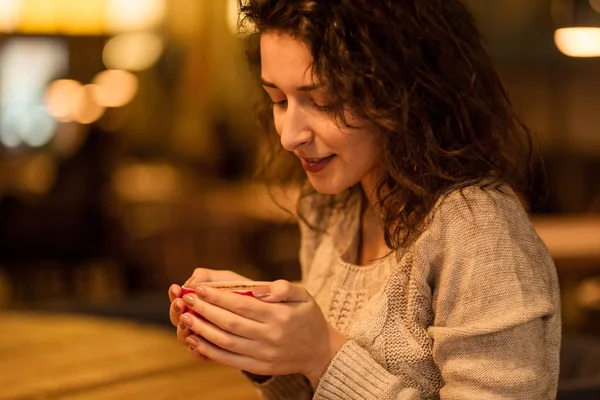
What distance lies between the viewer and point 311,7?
1.36 metres

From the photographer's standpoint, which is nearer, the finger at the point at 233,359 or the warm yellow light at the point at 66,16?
the finger at the point at 233,359

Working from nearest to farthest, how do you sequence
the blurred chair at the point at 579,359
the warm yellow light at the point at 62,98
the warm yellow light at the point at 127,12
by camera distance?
the blurred chair at the point at 579,359, the warm yellow light at the point at 127,12, the warm yellow light at the point at 62,98

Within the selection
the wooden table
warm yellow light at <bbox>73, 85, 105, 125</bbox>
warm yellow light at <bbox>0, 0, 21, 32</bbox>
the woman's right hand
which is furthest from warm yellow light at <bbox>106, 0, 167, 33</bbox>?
the woman's right hand

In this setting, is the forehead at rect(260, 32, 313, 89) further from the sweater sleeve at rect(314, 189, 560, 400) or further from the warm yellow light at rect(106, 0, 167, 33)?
the warm yellow light at rect(106, 0, 167, 33)

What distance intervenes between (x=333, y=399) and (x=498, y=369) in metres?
0.25

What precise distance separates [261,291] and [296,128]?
24 cm

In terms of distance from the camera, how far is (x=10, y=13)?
590 centimetres

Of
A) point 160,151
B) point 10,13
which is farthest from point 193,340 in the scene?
point 160,151

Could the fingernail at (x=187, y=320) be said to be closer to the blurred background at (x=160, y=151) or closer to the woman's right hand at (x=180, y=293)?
the woman's right hand at (x=180, y=293)

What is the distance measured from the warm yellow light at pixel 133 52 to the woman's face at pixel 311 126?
8.94 meters

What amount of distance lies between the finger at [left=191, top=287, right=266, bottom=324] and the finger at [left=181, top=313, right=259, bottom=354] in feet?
0.06

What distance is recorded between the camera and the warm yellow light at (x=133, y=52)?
400 inches

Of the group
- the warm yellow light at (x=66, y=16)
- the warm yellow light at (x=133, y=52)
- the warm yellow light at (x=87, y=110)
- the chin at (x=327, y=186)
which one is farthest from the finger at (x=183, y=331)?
the warm yellow light at (x=133, y=52)

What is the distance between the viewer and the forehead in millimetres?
1375
